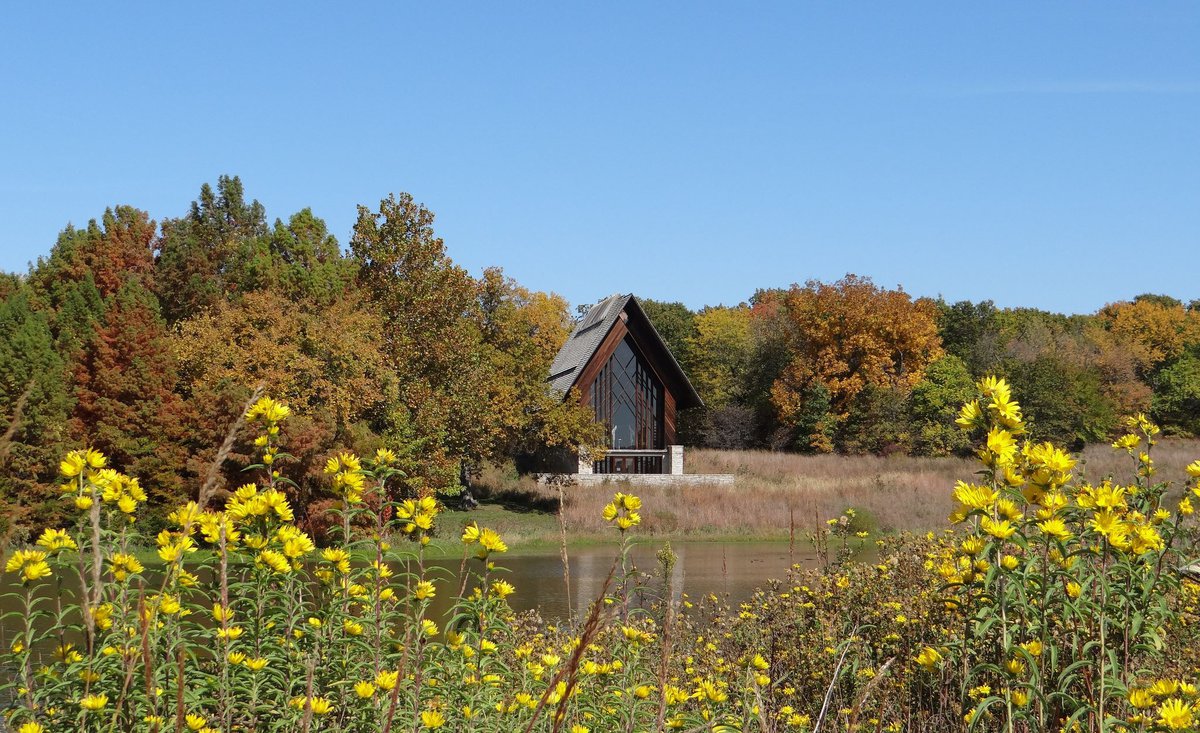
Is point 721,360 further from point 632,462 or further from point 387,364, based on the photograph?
point 387,364

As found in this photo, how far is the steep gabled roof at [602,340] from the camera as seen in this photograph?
3488 centimetres

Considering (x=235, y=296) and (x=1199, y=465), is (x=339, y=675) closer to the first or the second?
(x=1199, y=465)

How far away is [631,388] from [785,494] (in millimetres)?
9168

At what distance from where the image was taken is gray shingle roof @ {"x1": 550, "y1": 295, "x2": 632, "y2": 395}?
1371 inches

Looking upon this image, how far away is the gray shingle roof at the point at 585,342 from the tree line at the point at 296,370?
4.49m

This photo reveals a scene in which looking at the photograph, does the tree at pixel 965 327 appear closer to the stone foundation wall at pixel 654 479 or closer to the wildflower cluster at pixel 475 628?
the stone foundation wall at pixel 654 479

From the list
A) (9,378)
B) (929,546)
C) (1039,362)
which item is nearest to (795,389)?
(1039,362)

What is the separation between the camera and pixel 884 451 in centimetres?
4362

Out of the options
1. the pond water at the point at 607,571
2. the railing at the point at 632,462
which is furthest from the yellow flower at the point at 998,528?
the railing at the point at 632,462

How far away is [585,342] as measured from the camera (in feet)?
120

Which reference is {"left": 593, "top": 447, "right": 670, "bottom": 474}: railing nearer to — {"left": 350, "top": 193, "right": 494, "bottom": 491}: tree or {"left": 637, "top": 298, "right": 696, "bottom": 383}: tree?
{"left": 350, "top": 193, "right": 494, "bottom": 491}: tree

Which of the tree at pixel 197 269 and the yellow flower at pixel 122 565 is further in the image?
the tree at pixel 197 269

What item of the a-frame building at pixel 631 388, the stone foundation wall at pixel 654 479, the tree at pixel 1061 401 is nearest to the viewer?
the stone foundation wall at pixel 654 479

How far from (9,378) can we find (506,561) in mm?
11049
